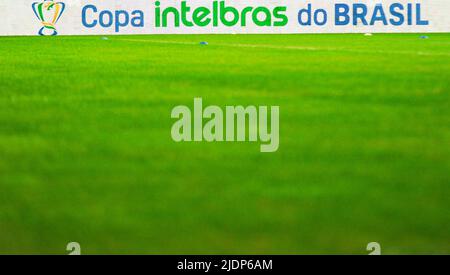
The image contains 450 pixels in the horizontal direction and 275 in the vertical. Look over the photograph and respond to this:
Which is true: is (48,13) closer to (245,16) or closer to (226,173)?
(245,16)

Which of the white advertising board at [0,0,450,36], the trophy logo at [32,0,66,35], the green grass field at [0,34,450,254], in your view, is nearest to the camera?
the green grass field at [0,34,450,254]

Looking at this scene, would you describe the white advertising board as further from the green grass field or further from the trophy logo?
the green grass field

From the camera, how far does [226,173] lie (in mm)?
3455

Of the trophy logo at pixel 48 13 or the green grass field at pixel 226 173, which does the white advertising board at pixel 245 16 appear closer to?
the trophy logo at pixel 48 13

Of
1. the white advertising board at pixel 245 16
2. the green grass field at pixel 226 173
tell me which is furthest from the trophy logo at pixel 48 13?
the green grass field at pixel 226 173

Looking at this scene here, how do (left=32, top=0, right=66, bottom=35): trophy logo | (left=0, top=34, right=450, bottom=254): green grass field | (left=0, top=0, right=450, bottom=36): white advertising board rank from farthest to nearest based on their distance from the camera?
(left=32, top=0, right=66, bottom=35): trophy logo
(left=0, top=0, right=450, bottom=36): white advertising board
(left=0, top=34, right=450, bottom=254): green grass field

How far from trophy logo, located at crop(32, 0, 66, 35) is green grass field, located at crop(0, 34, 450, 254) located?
1597 cm

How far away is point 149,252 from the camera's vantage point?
2.40m

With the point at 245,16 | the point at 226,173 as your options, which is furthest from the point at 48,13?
the point at 226,173

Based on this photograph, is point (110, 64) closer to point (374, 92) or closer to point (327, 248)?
point (374, 92)

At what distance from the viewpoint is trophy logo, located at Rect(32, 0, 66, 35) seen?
2248 centimetres

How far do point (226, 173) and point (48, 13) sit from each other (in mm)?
20293

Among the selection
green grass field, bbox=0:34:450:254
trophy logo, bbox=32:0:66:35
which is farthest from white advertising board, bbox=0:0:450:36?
green grass field, bbox=0:34:450:254
